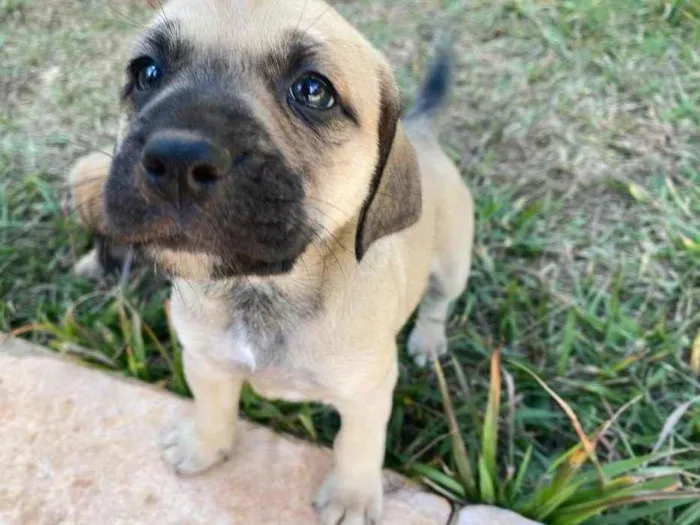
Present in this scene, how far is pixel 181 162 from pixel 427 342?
242 centimetres

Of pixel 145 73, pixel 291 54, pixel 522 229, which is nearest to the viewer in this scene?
pixel 291 54

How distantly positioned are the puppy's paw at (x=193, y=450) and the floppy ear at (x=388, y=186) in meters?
1.19

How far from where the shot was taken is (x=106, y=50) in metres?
5.56

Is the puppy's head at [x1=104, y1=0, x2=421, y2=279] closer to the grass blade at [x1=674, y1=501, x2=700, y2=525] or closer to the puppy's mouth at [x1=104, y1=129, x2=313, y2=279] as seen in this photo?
the puppy's mouth at [x1=104, y1=129, x2=313, y2=279]

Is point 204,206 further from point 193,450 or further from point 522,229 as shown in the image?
point 522,229

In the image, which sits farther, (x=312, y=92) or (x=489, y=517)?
(x=489, y=517)

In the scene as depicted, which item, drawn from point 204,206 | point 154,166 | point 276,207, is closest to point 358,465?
point 276,207

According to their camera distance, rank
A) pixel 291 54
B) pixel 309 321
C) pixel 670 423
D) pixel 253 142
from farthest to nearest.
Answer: pixel 670 423, pixel 309 321, pixel 291 54, pixel 253 142

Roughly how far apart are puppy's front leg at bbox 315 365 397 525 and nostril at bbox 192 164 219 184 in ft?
3.96

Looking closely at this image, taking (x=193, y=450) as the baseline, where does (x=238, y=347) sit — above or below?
above

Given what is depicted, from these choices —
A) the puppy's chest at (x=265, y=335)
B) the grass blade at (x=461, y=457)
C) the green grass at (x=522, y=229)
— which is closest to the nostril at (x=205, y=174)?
the puppy's chest at (x=265, y=335)

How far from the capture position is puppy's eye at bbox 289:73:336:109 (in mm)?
2268

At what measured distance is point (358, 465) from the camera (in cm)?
296

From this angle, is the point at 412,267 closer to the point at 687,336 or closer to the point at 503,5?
the point at 687,336
